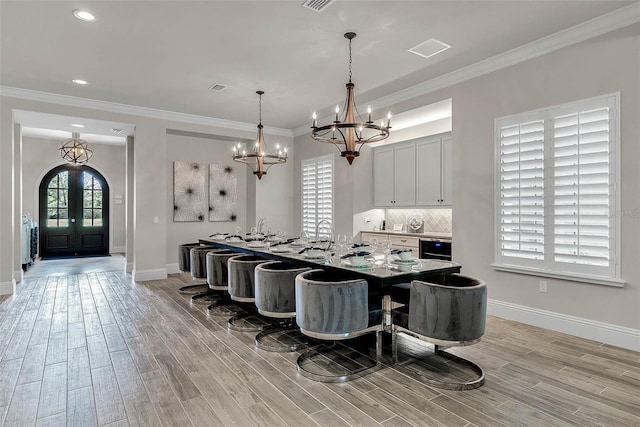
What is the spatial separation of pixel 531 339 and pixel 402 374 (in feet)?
5.45

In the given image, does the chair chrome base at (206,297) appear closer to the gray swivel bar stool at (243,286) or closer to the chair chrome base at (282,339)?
the gray swivel bar stool at (243,286)

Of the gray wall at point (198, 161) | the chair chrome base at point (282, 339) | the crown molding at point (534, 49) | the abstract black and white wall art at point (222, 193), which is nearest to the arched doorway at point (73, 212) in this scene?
the gray wall at point (198, 161)

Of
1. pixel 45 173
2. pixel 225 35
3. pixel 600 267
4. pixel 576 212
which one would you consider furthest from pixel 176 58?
pixel 45 173

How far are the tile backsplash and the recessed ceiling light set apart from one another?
17.3ft

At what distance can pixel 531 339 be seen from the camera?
364 centimetres

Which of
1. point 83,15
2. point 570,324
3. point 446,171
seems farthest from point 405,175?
point 83,15

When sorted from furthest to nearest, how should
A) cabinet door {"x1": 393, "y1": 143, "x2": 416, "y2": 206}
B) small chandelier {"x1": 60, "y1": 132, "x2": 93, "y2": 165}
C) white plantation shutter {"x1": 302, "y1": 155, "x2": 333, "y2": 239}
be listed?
small chandelier {"x1": 60, "y1": 132, "x2": 93, "y2": 165}
white plantation shutter {"x1": 302, "y1": 155, "x2": 333, "y2": 239}
cabinet door {"x1": 393, "y1": 143, "x2": 416, "y2": 206}

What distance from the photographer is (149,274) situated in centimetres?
663

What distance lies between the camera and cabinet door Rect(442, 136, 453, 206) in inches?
218

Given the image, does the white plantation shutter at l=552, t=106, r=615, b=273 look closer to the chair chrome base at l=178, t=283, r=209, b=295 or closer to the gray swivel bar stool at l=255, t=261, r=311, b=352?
the gray swivel bar stool at l=255, t=261, r=311, b=352

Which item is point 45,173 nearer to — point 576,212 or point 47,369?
point 47,369

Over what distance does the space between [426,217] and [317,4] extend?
4.16m

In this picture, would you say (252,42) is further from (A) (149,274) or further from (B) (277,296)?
(A) (149,274)

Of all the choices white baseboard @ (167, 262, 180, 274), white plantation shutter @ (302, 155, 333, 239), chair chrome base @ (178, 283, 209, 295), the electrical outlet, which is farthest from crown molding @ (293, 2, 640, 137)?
white baseboard @ (167, 262, 180, 274)
